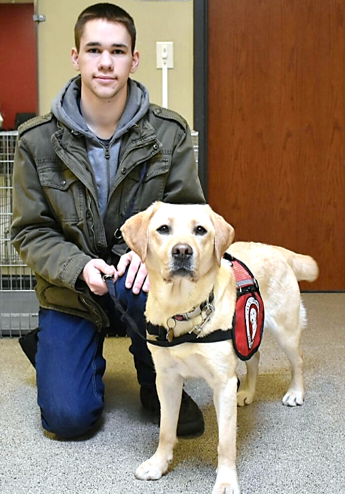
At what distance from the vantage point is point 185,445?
184 cm

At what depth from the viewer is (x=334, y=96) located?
12.1ft

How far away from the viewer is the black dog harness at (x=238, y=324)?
159 cm

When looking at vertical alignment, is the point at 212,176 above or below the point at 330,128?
below

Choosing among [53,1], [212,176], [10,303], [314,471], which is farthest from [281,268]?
[53,1]

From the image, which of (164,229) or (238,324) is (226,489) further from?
(164,229)

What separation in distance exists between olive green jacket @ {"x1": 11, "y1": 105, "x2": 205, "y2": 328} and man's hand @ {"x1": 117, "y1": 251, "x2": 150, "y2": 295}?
135 mm

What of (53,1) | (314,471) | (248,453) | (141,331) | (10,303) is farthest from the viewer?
(53,1)

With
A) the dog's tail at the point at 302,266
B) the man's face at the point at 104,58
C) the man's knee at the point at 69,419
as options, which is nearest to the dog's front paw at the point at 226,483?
the man's knee at the point at 69,419

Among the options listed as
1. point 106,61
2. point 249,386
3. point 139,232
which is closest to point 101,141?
point 106,61

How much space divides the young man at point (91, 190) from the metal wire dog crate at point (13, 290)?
85cm

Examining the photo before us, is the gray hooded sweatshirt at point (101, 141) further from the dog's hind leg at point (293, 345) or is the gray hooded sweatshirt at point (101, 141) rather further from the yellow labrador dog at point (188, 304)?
the dog's hind leg at point (293, 345)

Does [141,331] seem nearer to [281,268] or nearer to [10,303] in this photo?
[281,268]

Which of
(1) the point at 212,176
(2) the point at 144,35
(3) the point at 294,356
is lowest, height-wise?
(3) the point at 294,356

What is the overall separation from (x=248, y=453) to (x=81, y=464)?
18.8 inches
